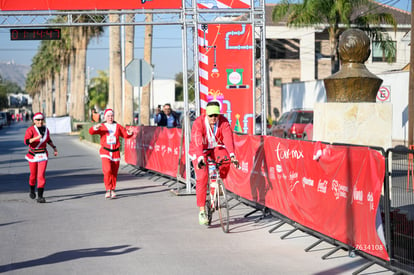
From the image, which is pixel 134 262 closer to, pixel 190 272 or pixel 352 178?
pixel 190 272

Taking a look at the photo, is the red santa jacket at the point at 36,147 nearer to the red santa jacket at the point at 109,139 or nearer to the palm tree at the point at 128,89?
the red santa jacket at the point at 109,139

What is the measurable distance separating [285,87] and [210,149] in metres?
35.2

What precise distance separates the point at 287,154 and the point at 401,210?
281 cm

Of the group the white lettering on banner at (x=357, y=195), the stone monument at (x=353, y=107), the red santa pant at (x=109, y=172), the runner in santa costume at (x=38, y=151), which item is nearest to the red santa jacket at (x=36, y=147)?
the runner in santa costume at (x=38, y=151)

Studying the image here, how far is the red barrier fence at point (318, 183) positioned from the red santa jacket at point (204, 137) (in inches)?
28.0

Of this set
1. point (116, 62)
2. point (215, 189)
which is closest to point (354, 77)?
point (215, 189)

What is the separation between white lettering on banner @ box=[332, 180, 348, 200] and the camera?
7824 mm

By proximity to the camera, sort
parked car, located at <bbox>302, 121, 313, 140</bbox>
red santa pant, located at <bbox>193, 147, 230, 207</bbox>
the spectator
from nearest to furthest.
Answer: red santa pant, located at <bbox>193, 147, 230, 207</bbox> < the spectator < parked car, located at <bbox>302, 121, 313, 140</bbox>

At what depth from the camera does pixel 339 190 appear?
26.1ft

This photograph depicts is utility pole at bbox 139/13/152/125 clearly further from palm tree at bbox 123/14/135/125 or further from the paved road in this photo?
the paved road

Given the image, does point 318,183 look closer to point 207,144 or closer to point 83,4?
point 207,144

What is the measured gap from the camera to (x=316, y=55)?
58.2m

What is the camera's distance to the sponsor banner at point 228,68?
1469 cm

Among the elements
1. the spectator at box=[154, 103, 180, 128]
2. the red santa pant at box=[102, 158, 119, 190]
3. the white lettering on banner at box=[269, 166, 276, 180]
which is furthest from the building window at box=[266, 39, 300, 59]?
the white lettering on banner at box=[269, 166, 276, 180]
